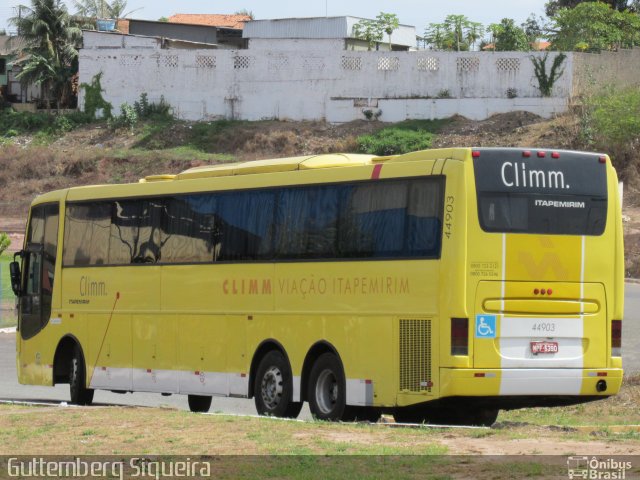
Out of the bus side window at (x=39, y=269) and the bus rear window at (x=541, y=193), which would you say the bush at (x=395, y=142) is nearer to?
the bus side window at (x=39, y=269)

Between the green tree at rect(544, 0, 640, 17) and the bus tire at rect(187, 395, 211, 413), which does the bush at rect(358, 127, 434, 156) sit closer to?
the green tree at rect(544, 0, 640, 17)

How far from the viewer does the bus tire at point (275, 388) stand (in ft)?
54.4

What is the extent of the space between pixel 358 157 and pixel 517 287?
3.23 meters

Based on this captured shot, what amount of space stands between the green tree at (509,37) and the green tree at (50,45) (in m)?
26.0

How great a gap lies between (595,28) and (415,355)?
216ft

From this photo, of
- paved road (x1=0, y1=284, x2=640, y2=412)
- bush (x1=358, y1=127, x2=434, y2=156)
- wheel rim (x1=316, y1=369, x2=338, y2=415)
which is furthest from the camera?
bush (x1=358, y1=127, x2=434, y2=156)

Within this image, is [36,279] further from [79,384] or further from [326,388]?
[326,388]

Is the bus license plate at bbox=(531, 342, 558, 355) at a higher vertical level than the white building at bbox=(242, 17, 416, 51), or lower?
lower

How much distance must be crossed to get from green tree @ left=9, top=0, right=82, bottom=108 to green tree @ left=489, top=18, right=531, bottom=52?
2598 centimetres

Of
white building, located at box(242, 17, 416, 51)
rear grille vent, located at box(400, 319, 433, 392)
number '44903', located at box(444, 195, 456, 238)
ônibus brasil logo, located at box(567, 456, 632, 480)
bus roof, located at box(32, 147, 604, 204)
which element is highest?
white building, located at box(242, 17, 416, 51)

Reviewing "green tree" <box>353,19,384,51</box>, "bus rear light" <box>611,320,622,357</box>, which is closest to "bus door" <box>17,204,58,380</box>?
"bus rear light" <box>611,320,622,357</box>

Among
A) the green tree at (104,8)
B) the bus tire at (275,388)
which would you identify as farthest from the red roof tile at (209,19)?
the bus tire at (275,388)

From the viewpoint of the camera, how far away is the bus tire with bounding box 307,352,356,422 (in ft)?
51.8

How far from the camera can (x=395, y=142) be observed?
66000 millimetres
